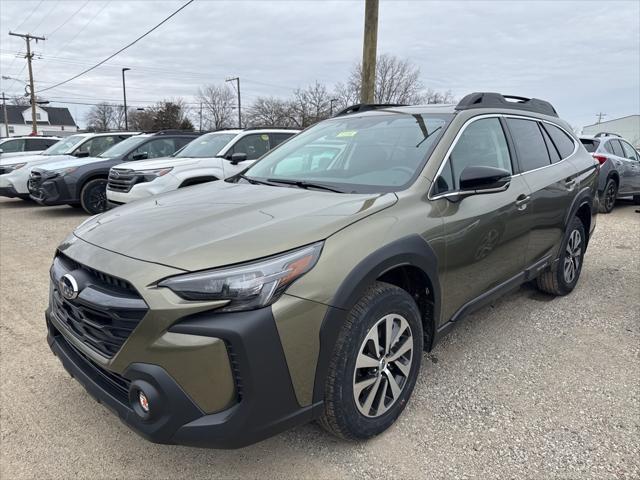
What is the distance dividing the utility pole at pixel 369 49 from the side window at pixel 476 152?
6.32 meters

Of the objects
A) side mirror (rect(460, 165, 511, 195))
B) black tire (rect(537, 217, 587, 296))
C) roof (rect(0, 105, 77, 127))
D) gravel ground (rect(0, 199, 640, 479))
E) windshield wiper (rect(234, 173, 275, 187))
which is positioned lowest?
gravel ground (rect(0, 199, 640, 479))

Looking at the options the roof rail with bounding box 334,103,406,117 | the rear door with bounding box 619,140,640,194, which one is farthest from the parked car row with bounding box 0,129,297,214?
the rear door with bounding box 619,140,640,194

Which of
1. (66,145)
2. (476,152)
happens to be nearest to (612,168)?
(476,152)

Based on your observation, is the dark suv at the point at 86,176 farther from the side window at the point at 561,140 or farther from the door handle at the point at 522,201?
the door handle at the point at 522,201

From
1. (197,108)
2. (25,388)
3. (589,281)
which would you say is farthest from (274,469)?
(197,108)

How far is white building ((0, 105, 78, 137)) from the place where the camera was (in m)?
82.8

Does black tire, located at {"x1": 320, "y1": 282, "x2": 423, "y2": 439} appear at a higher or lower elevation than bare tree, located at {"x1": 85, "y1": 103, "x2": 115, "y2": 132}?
lower

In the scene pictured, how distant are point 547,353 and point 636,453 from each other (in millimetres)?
1106

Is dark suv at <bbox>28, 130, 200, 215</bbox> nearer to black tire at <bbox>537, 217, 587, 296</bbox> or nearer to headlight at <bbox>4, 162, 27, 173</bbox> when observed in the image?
headlight at <bbox>4, 162, 27, 173</bbox>

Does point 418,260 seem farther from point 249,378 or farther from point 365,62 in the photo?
point 365,62

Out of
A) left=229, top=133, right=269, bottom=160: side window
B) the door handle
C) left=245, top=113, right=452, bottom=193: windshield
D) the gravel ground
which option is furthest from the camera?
left=229, top=133, right=269, bottom=160: side window

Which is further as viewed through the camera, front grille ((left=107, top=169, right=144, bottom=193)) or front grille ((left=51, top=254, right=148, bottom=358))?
front grille ((left=107, top=169, right=144, bottom=193))

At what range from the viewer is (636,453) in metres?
2.35

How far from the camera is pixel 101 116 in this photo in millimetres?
78062
